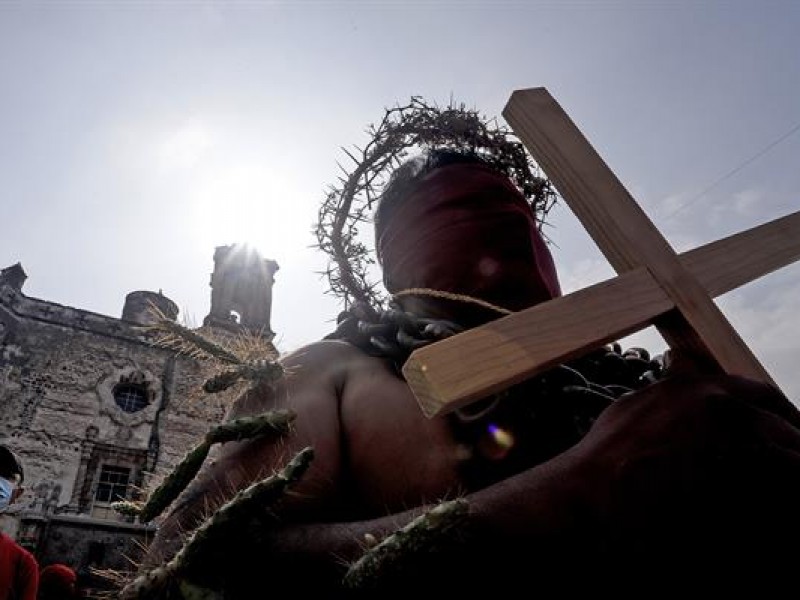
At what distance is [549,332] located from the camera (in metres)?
0.76

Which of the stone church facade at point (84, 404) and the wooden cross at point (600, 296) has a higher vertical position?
the stone church facade at point (84, 404)

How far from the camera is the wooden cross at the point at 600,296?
2.20 feet

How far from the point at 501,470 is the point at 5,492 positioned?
182 inches

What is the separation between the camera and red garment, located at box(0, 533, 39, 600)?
360cm

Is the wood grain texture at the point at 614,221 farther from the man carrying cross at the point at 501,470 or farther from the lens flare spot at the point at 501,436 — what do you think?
the lens flare spot at the point at 501,436

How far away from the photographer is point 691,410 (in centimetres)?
69

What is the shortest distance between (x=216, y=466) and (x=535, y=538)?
59cm

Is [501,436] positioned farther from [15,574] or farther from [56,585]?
[56,585]

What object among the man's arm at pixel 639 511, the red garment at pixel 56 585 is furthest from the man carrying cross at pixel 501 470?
the red garment at pixel 56 585

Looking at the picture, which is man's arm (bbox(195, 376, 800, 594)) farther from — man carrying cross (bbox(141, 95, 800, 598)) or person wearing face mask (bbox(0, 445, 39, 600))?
person wearing face mask (bbox(0, 445, 39, 600))

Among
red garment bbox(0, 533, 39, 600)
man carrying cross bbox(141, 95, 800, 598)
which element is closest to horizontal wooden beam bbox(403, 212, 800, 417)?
man carrying cross bbox(141, 95, 800, 598)

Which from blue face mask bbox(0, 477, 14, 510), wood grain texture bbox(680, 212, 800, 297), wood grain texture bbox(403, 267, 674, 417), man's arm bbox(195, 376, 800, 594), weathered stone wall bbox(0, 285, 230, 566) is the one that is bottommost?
man's arm bbox(195, 376, 800, 594)

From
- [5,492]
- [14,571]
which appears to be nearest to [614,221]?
[14,571]

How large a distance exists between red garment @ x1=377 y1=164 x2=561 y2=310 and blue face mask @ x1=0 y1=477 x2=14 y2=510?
162 inches
